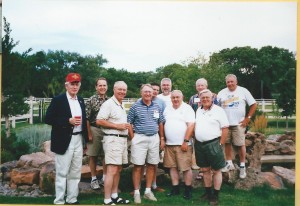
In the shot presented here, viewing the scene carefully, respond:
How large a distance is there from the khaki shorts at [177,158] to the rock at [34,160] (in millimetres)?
2320

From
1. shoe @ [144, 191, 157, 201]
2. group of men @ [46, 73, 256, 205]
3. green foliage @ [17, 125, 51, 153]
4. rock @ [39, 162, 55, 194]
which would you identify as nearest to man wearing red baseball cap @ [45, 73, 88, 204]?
group of men @ [46, 73, 256, 205]

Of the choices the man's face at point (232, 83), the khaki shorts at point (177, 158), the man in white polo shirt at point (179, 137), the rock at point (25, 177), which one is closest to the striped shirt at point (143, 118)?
the man in white polo shirt at point (179, 137)

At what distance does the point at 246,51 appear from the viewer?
6.47m

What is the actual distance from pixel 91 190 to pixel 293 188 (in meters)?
Answer: 2.95

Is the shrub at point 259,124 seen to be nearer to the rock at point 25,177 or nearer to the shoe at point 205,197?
the shoe at point 205,197

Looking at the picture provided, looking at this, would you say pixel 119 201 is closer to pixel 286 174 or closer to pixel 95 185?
pixel 95 185

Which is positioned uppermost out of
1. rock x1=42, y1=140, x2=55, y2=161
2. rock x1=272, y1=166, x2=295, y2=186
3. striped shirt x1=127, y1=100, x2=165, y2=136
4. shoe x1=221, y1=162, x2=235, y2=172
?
striped shirt x1=127, y1=100, x2=165, y2=136

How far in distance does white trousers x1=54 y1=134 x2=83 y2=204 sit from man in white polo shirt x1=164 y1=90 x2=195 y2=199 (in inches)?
49.2

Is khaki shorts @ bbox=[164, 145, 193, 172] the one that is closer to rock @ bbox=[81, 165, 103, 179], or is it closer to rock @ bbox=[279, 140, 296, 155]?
rock @ bbox=[81, 165, 103, 179]

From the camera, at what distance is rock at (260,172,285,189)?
6100mm

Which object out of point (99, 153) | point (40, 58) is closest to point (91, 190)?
point (99, 153)

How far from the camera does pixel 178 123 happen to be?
5.54 metres

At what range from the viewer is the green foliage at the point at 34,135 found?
7.78 meters

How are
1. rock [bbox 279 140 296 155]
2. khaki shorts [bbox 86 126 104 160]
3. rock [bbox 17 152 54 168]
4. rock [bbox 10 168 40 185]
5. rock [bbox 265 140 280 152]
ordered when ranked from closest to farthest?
khaki shorts [bbox 86 126 104 160]
rock [bbox 10 168 40 185]
rock [bbox 17 152 54 168]
rock [bbox 279 140 296 155]
rock [bbox 265 140 280 152]
